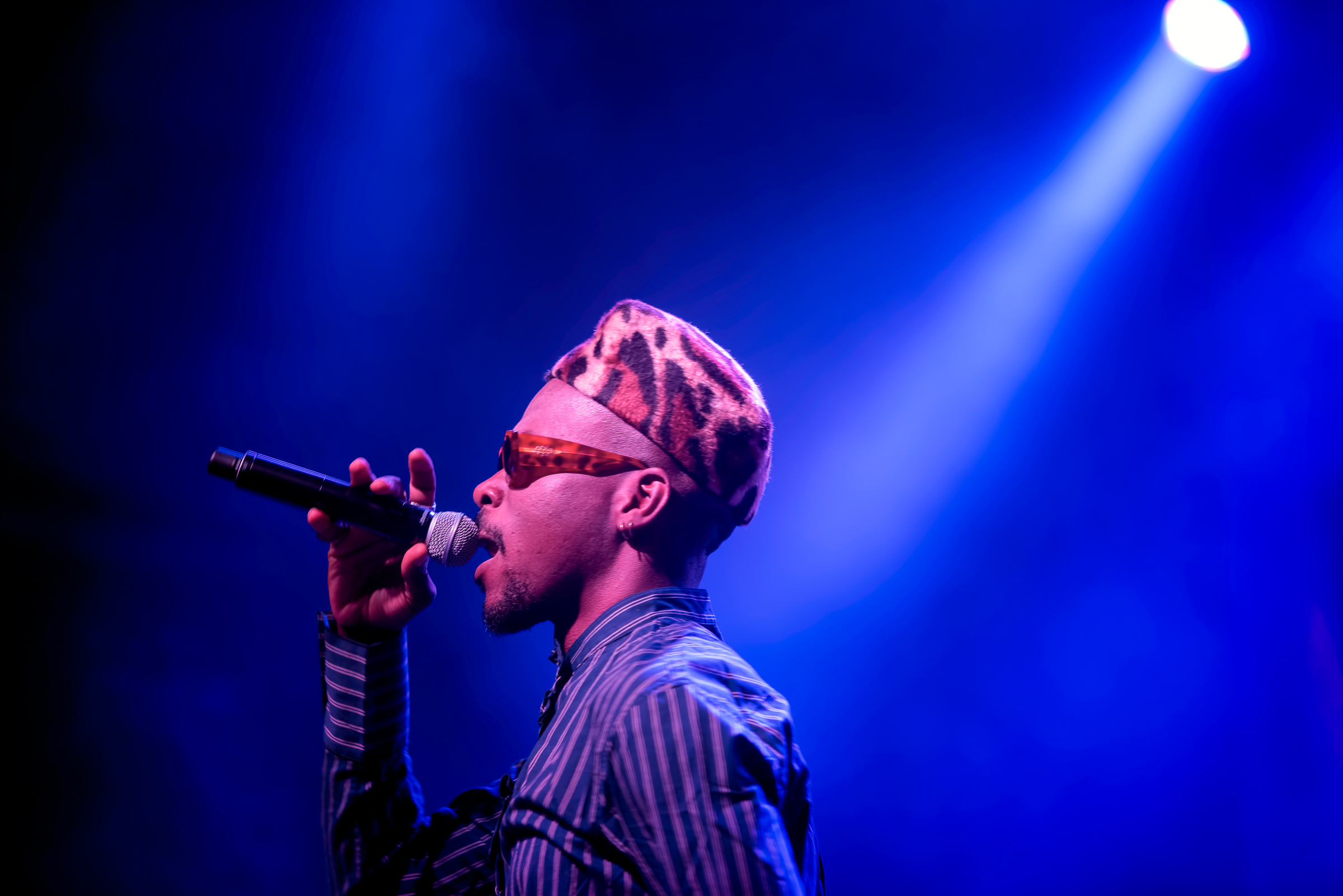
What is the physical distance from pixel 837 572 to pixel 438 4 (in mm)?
2687

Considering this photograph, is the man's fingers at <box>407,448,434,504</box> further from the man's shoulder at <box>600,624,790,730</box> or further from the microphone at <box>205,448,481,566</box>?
the man's shoulder at <box>600,624,790,730</box>

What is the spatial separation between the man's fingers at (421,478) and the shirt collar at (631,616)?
0.58 m

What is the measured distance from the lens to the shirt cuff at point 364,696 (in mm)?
1594

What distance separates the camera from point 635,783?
1.03 meters

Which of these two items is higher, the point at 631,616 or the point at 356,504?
the point at 356,504

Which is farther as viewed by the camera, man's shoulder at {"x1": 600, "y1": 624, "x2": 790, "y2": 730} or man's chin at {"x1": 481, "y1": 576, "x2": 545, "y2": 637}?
man's chin at {"x1": 481, "y1": 576, "x2": 545, "y2": 637}

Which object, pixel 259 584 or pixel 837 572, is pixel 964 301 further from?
pixel 259 584

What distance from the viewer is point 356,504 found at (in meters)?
1.55

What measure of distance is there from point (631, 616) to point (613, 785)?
38 centimetres

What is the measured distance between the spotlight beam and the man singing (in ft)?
4.57

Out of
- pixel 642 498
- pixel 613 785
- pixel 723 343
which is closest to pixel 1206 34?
pixel 723 343

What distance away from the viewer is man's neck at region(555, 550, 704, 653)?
4.91 ft

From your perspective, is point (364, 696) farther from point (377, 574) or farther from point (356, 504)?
point (356, 504)

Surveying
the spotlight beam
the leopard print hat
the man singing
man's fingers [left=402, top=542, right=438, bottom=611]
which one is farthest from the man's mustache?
the spotlight beam
